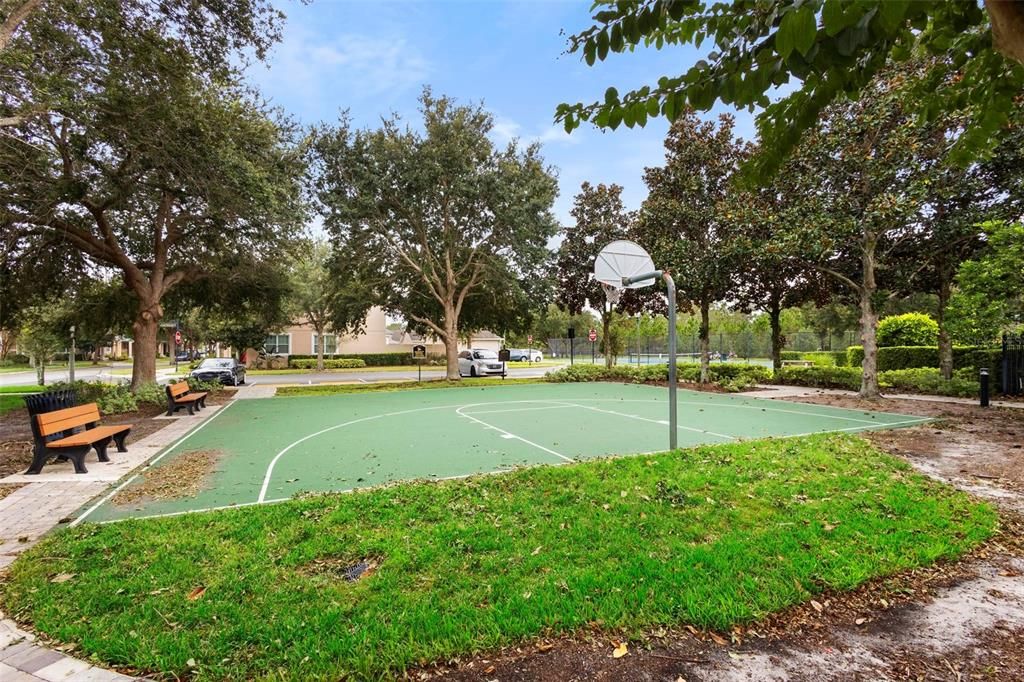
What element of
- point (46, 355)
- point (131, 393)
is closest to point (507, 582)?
point (131, 393)

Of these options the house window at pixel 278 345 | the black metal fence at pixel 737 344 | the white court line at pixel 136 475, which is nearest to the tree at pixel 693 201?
the white court line at pixel 136 475

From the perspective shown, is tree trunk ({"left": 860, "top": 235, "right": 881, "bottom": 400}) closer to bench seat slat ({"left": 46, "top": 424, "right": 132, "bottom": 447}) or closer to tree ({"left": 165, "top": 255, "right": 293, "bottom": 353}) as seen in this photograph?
bench seat slat ({"left": 46, "top": 424, "right": 132, "bottom": 447})

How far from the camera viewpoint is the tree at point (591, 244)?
22016 mm

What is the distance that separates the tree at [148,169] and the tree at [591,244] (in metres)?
12.2

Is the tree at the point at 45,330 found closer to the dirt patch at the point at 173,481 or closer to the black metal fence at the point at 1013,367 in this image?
the dirt patch at the point at 173,481

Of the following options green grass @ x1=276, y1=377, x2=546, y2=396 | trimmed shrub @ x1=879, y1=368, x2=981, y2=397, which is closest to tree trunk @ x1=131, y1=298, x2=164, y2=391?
green grass @ x1=276, y1=377, x2=546, y2=396

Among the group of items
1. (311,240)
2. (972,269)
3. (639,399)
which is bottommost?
(639,399)

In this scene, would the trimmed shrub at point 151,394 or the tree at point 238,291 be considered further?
the tree at point 238,291

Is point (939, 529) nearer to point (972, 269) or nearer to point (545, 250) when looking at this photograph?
point (972, 269)

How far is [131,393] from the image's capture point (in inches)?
562

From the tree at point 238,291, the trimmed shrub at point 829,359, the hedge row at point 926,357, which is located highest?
the tree at point 238,291

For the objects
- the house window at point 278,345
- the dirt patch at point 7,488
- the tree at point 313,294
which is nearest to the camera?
the dirt patch at point 7,488

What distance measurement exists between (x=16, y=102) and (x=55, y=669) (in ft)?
33.4

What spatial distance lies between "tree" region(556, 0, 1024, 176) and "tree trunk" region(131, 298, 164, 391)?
56.7 feet
